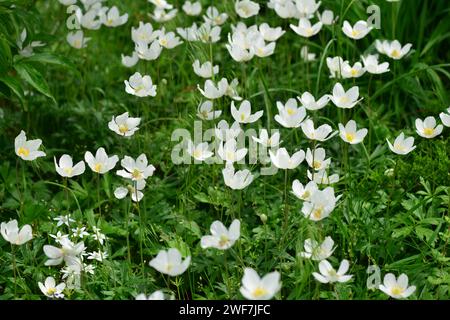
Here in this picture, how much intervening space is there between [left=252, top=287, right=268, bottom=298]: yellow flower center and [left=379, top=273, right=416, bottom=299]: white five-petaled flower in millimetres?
389

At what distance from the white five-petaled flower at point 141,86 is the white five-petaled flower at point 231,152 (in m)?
0.46

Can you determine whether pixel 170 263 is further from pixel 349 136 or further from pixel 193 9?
pixel 193 9

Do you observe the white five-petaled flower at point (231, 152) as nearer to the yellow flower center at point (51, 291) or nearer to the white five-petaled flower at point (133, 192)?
the white five-petaled flower at point (133, 192)

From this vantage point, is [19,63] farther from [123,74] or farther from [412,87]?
[412,87]

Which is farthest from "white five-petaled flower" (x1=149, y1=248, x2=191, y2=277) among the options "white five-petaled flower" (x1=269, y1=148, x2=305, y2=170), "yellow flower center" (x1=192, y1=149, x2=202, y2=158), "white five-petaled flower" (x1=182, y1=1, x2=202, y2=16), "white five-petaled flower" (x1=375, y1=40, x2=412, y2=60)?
"white five-petaled flower" (x1=182, y1=1, x2=202, y2=16)

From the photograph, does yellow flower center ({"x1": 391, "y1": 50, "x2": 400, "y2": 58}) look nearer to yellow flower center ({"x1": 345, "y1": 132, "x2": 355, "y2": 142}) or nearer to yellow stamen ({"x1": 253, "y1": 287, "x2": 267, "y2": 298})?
yellow flower center ({"x1": 345, "y1": 132, "x2": 355, "y2": 142})

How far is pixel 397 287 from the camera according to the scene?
2213mm

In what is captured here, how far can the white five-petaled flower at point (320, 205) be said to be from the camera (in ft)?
7.43

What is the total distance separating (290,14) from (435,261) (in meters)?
1.24

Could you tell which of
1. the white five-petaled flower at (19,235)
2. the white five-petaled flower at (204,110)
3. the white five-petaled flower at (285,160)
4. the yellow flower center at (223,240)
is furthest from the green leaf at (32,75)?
the yellow flower center at (223,240)

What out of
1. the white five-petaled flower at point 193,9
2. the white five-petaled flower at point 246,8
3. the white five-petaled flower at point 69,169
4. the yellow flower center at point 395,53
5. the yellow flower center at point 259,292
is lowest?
the yellow flower center at point 259,292

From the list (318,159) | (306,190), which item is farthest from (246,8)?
(306,190)

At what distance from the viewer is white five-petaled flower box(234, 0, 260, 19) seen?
10.6ft

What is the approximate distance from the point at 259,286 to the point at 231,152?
612 millimetres
